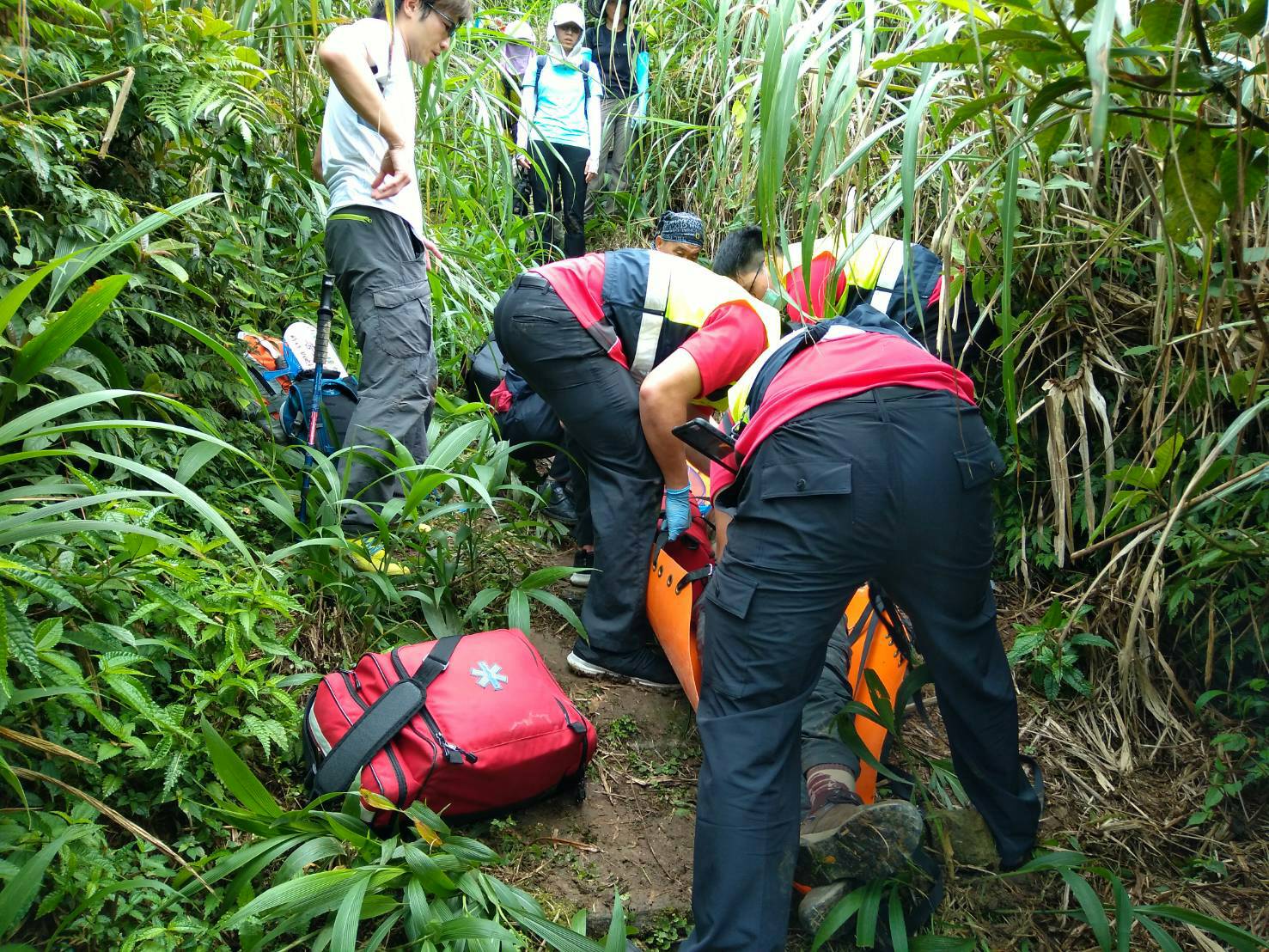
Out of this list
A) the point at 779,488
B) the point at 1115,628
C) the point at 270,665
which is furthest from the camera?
the point at 1115,628

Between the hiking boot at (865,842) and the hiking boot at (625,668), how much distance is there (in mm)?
936

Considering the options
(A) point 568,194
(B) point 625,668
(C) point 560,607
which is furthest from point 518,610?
(A) point 568,194

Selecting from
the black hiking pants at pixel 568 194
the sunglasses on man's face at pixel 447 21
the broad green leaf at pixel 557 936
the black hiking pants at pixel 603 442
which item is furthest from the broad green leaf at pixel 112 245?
the black hiking pants at pixel 568 194

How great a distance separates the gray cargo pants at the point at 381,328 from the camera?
9.73ft

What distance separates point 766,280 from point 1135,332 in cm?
121

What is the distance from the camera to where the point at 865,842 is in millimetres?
2053

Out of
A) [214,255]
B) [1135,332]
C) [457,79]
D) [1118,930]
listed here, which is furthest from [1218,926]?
[457,79]

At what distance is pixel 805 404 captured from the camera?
6.77ft

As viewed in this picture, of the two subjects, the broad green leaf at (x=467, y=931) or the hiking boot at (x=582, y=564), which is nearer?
the broad green leaf at (x=467, y=931)

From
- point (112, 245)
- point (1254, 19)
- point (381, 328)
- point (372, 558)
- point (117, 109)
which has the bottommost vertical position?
point (372, 558)

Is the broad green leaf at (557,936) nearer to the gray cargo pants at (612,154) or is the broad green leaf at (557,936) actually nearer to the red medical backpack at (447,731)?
the red medical backpack at (447,731)

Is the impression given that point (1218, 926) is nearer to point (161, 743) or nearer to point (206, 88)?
point (161, 743)

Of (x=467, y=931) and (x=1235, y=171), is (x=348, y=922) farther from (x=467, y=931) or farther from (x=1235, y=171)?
(x=1235, y=171)

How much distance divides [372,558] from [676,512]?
0.98 meters
